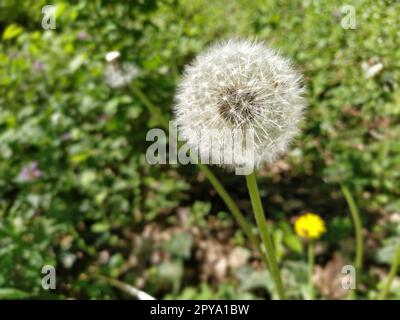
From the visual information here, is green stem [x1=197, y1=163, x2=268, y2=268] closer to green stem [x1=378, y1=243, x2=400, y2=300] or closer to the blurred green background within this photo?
green stem [x1=378, y1=243, x2=400, y2=300]

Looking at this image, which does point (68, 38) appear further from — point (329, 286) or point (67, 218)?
point (329, 286)

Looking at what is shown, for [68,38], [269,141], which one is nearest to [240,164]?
[269,141]

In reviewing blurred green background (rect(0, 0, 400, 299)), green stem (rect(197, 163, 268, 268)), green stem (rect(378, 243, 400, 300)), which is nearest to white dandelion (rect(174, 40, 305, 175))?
green stem (rect(197, 163, 268, 268))

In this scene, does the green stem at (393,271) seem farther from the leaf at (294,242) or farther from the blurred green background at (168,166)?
the leaf at (294,242)

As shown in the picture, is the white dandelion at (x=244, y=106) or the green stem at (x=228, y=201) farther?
the green stem at (x=228, y=201)

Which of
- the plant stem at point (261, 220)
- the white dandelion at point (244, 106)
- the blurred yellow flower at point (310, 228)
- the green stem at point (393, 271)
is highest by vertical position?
the white dandelion at point (244, 106)

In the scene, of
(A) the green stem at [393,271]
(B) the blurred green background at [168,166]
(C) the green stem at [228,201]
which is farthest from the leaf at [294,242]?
(C) the green stem at [228,201]
